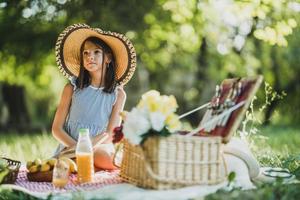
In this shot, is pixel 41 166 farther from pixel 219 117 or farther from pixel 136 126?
pixel 219 117

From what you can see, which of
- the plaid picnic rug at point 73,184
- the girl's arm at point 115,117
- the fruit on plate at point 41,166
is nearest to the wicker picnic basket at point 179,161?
the plaid picnic rug at point 73,184

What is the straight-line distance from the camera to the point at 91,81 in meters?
5.79

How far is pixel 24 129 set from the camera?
1377 centimetres

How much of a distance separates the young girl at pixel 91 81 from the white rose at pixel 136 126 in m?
1.19

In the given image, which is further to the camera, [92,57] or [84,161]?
[92,57]

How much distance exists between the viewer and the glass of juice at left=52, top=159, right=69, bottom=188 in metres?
4.53

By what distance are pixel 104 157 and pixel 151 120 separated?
48.6 inches

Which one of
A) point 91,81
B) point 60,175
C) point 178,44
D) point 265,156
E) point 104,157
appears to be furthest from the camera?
point 178,44

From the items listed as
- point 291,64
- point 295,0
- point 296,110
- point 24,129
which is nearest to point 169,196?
point 295,0

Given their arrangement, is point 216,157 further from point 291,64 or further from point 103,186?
point 291,64

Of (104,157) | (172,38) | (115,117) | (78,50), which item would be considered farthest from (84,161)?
(172,38)

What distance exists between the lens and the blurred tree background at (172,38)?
9797 millimetres

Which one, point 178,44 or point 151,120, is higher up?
point 178,44

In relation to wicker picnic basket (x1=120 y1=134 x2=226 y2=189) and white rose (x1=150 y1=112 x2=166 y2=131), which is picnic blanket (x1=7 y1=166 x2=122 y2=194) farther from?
white rose (x1=150 y1=112 x2=166 y2=131)
